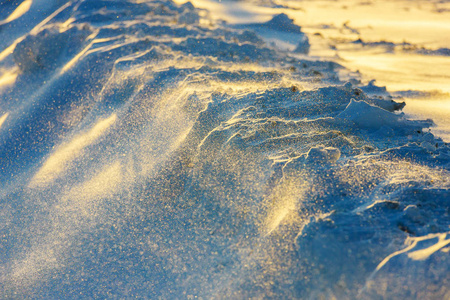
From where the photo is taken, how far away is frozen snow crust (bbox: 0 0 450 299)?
1376 millimetres

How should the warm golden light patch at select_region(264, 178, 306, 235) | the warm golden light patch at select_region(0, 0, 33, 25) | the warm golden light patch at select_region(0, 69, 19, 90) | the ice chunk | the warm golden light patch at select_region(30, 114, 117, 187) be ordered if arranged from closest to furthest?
the warm golden light patch at select_region(264, 178, 306, 235)
the ice chunk
the warm golden light patch at select_region(30, 114, 117, 187)
the warm golden light patch at select_region(0, 69, 19, 90)
the warm golden light patch at select_region(0, 0, 33, 25)

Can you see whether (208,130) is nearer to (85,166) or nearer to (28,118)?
(85,166)

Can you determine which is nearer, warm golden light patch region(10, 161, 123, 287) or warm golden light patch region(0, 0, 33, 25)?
warm golden light patch region(10, 161, 123, 287)

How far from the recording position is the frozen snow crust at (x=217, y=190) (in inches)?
54.2

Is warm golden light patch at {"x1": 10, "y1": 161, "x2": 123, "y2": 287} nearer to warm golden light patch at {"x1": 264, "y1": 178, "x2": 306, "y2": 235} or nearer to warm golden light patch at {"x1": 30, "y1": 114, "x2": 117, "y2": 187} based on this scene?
warm golden light patch at {"x1": 30, "y1": 114, "x2": 117, "y2": 187}

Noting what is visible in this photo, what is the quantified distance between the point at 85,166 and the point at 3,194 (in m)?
0.63

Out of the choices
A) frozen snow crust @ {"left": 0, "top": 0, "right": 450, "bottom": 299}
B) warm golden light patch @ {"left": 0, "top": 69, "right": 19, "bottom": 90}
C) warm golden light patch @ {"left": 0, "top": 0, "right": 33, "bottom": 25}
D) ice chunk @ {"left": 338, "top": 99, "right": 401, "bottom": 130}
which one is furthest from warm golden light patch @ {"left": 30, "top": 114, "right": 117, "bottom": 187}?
warm golden light patch @ {"left": 0, "top": 0, "right": 33, "bottom": 25}

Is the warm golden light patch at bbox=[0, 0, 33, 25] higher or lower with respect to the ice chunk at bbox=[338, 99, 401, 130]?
higher

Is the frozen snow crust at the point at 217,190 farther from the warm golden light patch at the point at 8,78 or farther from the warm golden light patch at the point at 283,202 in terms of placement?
the warm golden light patch at the point at 8,78

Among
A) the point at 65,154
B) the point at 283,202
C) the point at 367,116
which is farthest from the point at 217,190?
the point at 65,154

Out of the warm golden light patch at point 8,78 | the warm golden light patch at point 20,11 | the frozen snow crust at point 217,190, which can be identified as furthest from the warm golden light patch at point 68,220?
the warm golden light patch at point 20,11

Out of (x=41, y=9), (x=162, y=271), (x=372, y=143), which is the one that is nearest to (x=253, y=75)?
(x=372, y=143)

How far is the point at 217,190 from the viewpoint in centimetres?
189

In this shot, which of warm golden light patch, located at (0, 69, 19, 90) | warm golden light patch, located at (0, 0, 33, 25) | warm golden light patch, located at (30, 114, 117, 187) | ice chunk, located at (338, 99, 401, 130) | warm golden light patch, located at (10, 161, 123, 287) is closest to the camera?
warm golden light patch, located at (10, 161, 123, 287)
